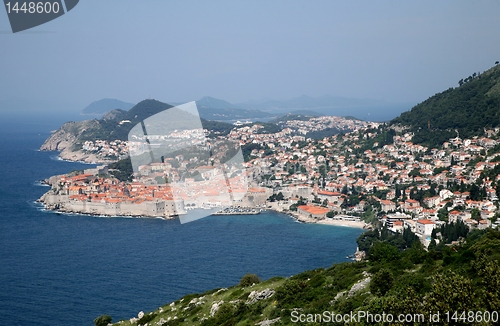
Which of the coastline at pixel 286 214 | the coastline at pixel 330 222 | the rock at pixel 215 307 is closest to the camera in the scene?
the rock at pixel 215 307

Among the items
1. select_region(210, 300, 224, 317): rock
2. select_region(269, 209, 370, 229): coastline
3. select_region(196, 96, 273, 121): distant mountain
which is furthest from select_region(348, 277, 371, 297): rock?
select_region(196, 96, 273, 121): distant mountain

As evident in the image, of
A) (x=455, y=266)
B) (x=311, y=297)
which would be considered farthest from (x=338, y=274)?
(x=455, y=266)

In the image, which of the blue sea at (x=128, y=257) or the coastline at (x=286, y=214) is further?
the coastline at (x=286, y=214)

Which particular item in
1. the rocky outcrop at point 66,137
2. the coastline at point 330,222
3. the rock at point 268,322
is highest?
the rocky outcrop at point 66,137

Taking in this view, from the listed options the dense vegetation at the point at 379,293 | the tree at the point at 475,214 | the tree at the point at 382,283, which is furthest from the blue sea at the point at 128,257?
the tree at the point at 382,283

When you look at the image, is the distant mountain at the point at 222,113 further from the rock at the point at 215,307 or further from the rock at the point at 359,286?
the rock at the point at 359,286
